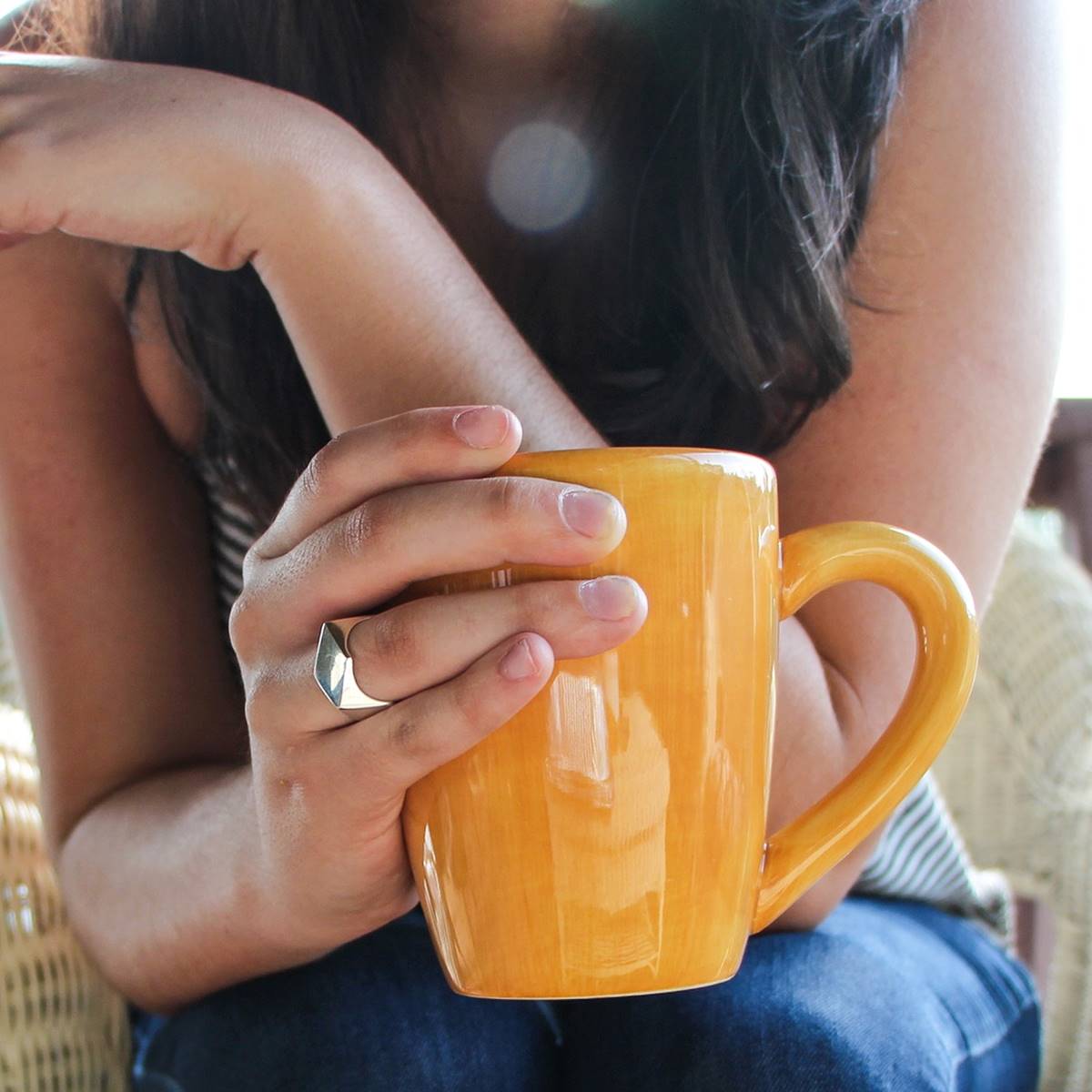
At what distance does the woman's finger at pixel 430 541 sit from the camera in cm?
34

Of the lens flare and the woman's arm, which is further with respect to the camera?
the lens flare

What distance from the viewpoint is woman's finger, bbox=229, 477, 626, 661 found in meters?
0.34

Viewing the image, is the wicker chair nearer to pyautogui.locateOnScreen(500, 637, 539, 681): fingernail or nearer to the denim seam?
the denim seam

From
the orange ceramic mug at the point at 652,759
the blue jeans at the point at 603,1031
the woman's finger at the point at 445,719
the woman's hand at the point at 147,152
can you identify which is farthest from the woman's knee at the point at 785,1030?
the woman's hand at the point at 147,152

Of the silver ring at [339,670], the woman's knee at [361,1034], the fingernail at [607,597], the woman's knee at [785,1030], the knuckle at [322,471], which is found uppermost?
the knuckle at [322,471]

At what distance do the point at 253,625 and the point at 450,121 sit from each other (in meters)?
0.47

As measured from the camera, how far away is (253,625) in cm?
41

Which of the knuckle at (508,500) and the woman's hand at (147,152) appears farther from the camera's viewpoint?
the woman's hand at (147,152)

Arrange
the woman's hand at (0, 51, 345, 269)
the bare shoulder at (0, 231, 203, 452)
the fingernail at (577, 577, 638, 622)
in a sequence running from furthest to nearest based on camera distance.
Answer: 1. the bare shoulder at (0, 231, 203, 452)
2. the woman's hand at (0, 51, 345, 269)
3. the fingernail at (577, 577, 638, 622)

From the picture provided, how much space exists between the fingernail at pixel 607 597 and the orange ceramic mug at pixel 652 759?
14 millimetres

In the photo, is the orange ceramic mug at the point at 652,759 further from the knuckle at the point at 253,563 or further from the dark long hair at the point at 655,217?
the dark long hair at the point at 655,217

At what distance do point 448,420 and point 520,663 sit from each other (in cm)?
8

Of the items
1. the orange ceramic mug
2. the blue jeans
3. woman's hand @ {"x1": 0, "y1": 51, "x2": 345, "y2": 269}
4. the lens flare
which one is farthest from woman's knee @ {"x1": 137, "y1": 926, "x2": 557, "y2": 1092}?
the lens flare

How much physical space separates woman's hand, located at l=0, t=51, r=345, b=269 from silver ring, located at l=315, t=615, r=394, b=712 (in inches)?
7.6
